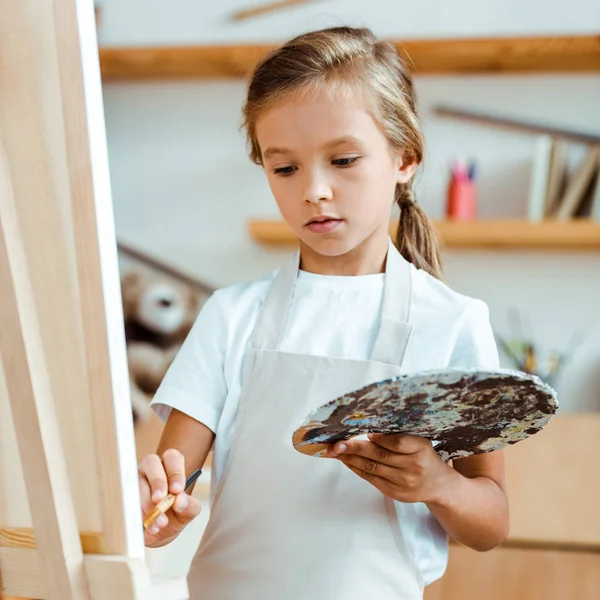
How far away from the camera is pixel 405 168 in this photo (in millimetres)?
1069

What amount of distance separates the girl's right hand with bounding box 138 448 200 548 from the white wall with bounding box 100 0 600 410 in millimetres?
1839

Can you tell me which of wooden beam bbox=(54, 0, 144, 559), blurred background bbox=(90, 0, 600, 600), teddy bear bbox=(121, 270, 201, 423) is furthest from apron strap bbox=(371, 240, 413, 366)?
teddy bear bbox=(121, 270, 201, 423)

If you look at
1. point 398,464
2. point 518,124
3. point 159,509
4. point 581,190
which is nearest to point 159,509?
point 159,509

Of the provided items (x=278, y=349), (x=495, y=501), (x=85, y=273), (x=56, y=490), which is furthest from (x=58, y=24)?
(x=495, y=501)

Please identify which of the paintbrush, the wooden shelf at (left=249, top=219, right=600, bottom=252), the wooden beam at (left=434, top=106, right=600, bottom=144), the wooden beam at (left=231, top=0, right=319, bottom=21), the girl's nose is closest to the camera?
the paintbrush

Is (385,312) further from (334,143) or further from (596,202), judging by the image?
(596,202)

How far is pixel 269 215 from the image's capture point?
2855 mm

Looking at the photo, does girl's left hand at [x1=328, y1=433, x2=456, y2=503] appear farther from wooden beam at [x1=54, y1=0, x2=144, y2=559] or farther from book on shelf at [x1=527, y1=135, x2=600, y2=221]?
book on shelf at [x1=527, y1=135, x2=600, y2=221]

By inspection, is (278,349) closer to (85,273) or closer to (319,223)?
(319,223)

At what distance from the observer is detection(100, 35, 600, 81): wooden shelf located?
98.0 inches

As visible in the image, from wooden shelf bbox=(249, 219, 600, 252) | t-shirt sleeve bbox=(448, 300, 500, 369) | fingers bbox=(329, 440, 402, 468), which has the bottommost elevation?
wooden shelf bbox=(249, 219, 600, 252)

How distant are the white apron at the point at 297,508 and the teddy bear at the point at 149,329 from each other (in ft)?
5.57

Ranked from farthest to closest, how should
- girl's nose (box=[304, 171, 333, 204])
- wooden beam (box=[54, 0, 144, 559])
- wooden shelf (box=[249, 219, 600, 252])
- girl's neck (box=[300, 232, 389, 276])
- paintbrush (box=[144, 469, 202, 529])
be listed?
wooden shelf (box=[249, 219, 600, 252]) → girl's neck (box=[300, 232, 389, 276]) → girl's nose (box=[304, 171, 333, 204]) → paintbrush (box=[144, 469, 202, 529]) → wooden beam (box=[54, 0, 144, 559])

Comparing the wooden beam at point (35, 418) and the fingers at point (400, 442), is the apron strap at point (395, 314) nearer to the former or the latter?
the fingers at point (400, 442)
